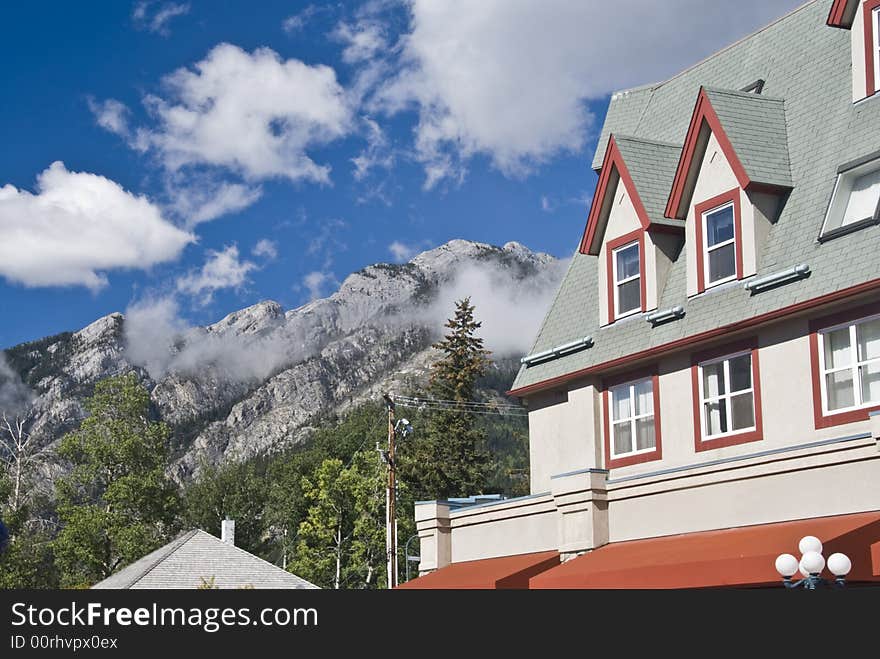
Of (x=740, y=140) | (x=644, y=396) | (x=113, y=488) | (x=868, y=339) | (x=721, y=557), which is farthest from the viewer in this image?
(x=113, y=488)

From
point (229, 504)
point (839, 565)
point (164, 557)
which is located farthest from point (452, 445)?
point (839, 565)

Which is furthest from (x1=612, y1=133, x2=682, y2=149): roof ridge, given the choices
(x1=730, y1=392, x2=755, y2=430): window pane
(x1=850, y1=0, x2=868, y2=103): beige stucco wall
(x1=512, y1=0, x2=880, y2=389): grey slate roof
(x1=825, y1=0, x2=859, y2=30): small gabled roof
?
(x1=730, y1=392, x2=755, y2=430): window pane

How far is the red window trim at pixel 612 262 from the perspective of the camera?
26188 mm

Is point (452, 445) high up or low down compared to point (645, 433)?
up

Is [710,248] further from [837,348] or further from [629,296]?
[837,348]

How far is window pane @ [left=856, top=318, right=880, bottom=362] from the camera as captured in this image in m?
20.7

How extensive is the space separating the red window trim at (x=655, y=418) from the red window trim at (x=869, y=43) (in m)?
7.27

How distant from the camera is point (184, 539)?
158ft

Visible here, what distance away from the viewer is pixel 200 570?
46.4 meters

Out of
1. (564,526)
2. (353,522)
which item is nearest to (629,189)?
(564,526)

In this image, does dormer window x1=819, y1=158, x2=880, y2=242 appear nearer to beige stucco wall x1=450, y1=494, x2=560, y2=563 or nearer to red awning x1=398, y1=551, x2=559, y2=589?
beige stucco wall x1=450, y1=494, x2=560, y2=563

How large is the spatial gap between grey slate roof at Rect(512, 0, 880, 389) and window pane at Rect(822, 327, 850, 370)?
89cm

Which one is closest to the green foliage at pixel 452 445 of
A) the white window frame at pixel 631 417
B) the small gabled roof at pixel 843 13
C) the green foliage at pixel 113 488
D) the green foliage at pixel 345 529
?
the green foliage at pixel 345 529

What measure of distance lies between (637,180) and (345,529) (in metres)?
69.5
